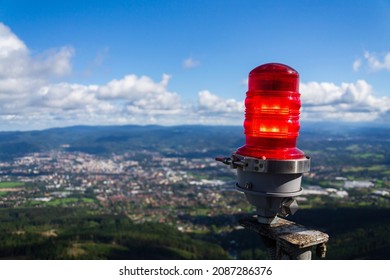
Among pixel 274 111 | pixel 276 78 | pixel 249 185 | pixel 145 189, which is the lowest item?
pixel 145 189

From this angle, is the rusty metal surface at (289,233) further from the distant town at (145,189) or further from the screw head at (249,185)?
the distant town at (145,189)

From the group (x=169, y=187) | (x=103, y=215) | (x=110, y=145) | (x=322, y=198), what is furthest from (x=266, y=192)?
(x=110, y=145)

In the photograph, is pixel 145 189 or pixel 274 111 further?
pixel 145 189

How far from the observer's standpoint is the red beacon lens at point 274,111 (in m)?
1.65

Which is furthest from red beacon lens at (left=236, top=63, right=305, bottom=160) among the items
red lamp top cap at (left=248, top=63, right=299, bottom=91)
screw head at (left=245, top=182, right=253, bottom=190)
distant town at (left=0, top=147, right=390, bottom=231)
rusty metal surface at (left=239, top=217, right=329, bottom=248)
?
distant town at (left=0, top=147, right=390, bottom=231)

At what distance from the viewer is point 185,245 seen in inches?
1555

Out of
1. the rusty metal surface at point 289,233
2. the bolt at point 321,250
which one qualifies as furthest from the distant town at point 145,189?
the bolt at point 321,250

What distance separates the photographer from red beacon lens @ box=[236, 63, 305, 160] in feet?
5.41

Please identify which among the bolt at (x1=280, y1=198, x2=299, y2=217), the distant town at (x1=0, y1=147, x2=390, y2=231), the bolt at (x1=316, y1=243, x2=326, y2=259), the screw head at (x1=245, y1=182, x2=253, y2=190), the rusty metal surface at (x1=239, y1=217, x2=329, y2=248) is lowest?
the distant town at (x1=0, y1=147, x2=390, y2=231)

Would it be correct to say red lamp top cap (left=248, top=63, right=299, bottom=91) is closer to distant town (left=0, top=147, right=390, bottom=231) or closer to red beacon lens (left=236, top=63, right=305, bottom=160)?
red beacon lens (left=236, top=63, right=305, bottom=160)

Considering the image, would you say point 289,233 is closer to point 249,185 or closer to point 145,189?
point 249,185

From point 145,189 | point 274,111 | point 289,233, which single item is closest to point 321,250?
point 289,233

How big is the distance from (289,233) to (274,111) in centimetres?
56

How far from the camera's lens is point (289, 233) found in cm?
169
